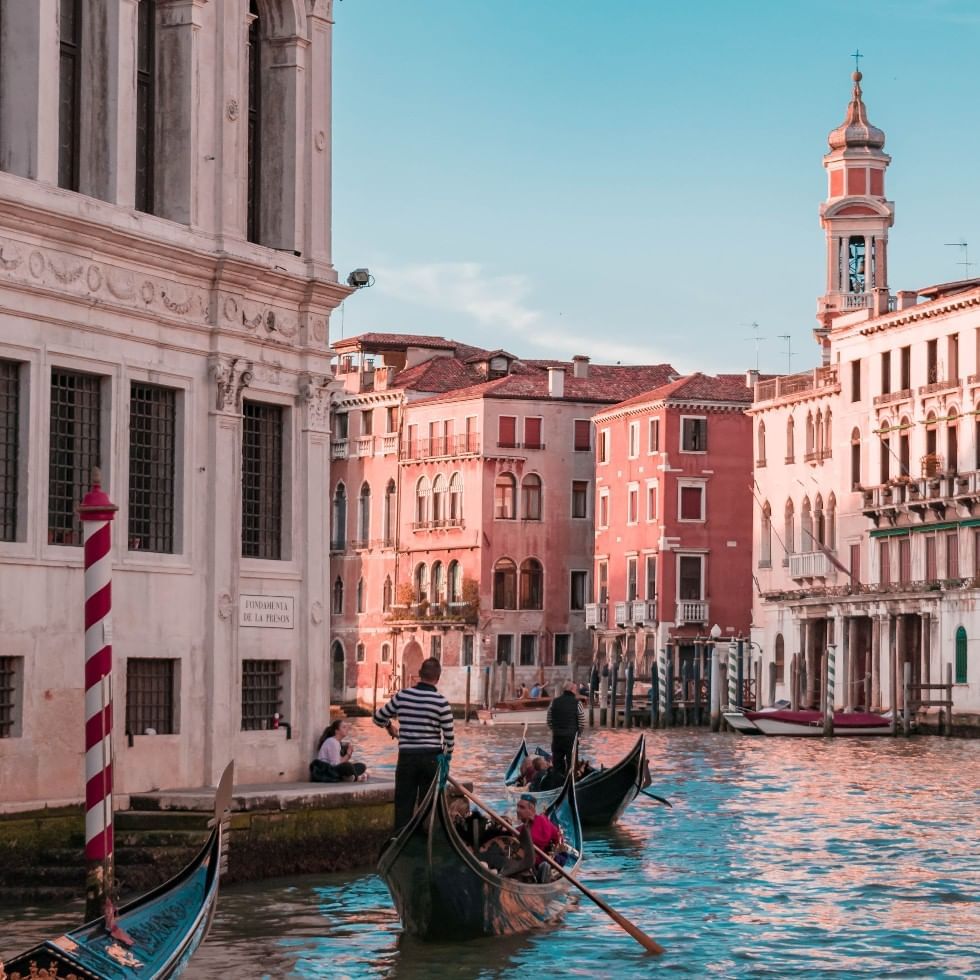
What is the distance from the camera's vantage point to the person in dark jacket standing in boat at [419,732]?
13211 millimetres

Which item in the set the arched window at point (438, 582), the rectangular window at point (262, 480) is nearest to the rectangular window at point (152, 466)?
the rectangular window at point (262, 480)

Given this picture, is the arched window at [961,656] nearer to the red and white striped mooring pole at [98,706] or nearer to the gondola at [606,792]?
the gondola at [606,792]

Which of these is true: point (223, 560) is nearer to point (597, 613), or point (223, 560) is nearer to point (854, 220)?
point (854, 220)

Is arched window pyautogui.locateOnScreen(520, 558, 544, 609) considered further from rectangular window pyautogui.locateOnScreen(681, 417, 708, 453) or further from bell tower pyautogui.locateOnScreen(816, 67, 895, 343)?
bell tower pyautogui.locateOnScreen(816, 67, 895, 343)

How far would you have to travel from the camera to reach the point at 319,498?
55.6ft

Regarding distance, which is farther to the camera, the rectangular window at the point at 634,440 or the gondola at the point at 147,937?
the rectangular window at the point at 634,440

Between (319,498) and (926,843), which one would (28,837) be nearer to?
(319,498)

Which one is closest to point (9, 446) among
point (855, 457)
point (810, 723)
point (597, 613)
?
point (810, 723)

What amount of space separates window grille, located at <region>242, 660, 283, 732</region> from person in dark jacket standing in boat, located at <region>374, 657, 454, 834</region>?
122 inches

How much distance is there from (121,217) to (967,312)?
33376 millimetres

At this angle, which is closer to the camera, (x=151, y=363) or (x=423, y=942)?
(x=423, y=942)

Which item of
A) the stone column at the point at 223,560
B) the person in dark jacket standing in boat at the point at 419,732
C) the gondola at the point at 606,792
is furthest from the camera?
the gondola at the point at 606,792

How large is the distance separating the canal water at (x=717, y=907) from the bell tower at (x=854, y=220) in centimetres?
3046

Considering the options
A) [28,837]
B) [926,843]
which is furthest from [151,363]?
[926,843]
